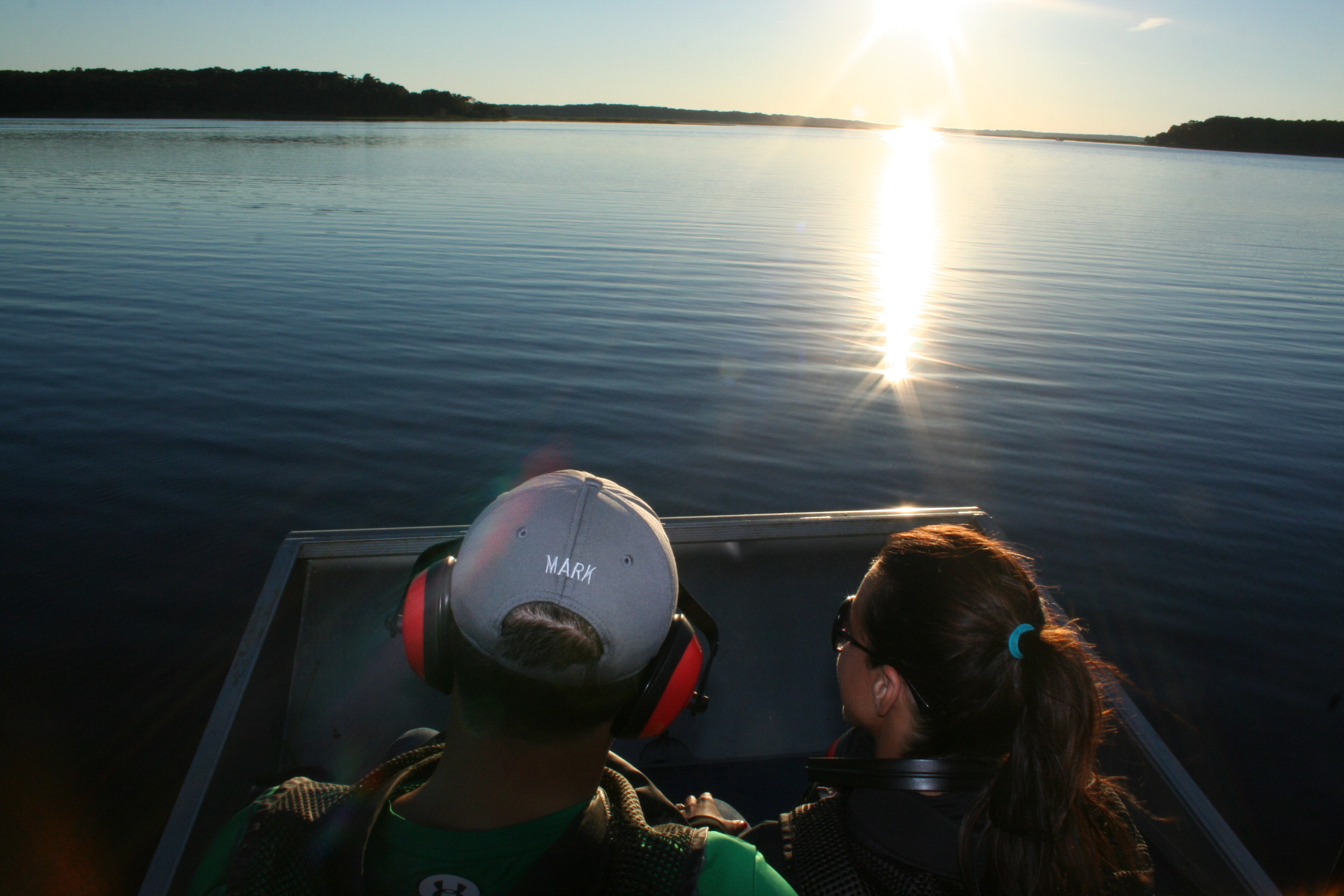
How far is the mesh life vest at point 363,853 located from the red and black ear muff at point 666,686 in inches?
7.7

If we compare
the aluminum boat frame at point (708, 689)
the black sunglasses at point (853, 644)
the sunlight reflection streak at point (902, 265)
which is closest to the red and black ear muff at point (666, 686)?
the black sunglasses at point (853, 644)

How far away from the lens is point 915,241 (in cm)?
2055

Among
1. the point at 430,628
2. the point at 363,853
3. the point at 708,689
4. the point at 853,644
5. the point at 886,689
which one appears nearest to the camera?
the point at 363,853

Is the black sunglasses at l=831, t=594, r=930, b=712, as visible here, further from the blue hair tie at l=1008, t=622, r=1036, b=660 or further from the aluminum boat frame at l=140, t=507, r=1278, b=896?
the aluminum boat frame at l=140, t=507, r=1278, b=896

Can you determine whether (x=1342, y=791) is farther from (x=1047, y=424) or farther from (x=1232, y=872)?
(x=1047, y=424)

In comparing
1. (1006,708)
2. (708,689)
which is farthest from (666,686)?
(708,689)

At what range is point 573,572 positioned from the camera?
1.19 metres

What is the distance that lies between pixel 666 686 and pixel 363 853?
560 mm

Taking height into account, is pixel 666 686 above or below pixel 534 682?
below

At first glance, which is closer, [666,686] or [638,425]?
[666,686]

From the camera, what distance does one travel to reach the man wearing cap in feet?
3.81

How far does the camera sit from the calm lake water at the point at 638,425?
4.29 meters

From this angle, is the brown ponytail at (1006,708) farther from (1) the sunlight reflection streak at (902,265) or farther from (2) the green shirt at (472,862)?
(1) the sunlight reflection streak at (902,265)

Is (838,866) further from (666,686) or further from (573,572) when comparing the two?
(573,572)
